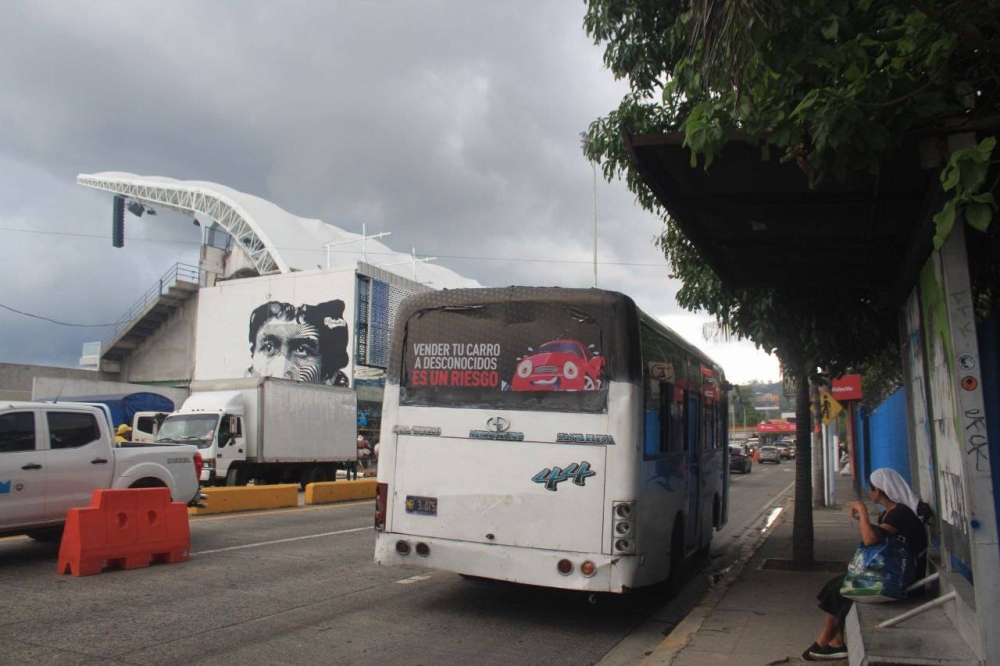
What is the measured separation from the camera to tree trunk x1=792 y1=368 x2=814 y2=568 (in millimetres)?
11227

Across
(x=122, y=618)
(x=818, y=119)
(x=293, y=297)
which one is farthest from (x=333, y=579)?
(x=293, y=297)

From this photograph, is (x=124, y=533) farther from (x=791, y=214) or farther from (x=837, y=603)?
(x=791, y=214)

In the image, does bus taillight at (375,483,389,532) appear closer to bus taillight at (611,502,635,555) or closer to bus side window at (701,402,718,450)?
bus taillight at (611,502,635,555)

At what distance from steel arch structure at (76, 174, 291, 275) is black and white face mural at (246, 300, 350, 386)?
715 cm

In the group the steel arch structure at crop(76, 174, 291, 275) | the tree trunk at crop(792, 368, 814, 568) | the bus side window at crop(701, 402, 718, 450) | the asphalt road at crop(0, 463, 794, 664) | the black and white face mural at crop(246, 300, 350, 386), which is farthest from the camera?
the steel arch structure at crop(76, 174, 291, 275)

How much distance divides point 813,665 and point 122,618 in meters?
5.94

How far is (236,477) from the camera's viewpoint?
74.2ft

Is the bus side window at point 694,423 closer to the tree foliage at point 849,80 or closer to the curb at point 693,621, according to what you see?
the curb at point 693,621

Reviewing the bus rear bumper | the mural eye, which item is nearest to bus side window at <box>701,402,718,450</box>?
the bus rear bumper

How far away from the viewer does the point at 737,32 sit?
15.6ft

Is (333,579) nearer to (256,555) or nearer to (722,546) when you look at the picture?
(256,555)

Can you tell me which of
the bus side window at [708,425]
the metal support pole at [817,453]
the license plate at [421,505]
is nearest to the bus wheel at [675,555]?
the bus side window at [708,425]

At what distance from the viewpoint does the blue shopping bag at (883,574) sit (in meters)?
6.11

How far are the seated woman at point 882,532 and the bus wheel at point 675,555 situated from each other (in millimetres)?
2540
